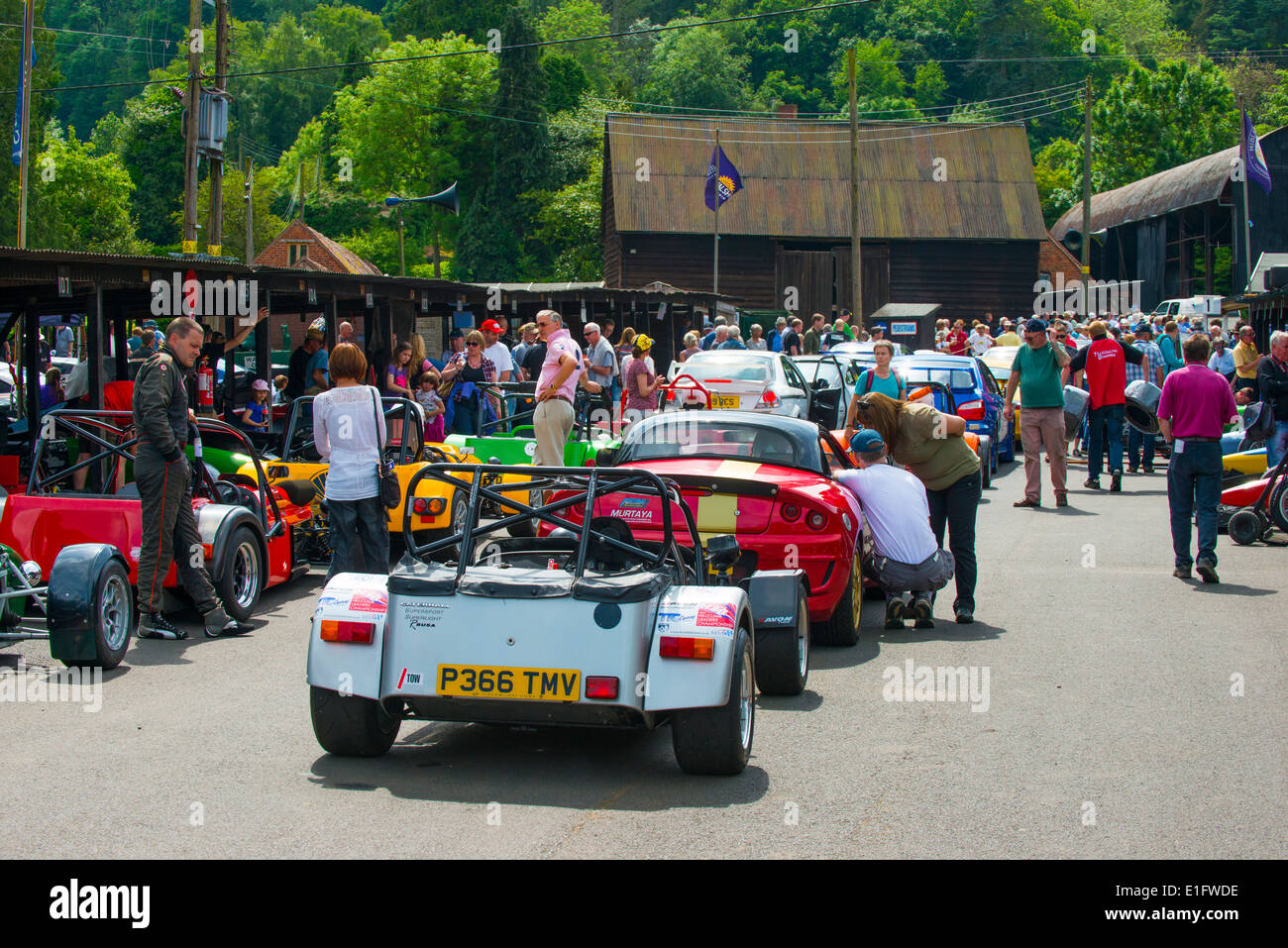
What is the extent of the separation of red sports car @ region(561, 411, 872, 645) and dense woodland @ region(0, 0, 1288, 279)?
4848 centimetres

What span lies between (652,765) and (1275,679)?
4.04 meters

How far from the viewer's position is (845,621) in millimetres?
8828

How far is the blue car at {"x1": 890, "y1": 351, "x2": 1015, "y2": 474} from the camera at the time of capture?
1950 centimetres

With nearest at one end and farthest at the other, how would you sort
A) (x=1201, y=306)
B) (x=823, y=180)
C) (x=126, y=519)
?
(x=126, y=519), (x=1201, y=306), (x=823, y=180)

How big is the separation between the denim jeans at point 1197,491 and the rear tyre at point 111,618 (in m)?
8.15

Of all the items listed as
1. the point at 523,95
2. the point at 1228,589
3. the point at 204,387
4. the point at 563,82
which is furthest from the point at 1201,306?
the point at 563,82

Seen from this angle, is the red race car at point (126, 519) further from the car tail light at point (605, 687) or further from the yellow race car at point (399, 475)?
the car tail light at point (605, 687)

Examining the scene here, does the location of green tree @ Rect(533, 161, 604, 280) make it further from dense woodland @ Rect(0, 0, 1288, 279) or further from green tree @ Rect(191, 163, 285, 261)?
green tree @ Rect(191, 163, 285, 261)

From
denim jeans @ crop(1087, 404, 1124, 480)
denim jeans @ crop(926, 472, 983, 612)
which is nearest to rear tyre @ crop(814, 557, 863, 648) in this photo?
denim jeans @ crop(926, 472, 983, 612)

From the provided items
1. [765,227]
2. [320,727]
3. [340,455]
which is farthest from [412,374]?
[765,227]

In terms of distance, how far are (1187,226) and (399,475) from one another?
5265 cm

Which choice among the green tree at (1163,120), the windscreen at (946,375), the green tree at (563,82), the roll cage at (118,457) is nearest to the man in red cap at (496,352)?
the windscreen at (946,375)

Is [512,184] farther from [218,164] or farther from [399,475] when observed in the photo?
[399,475]

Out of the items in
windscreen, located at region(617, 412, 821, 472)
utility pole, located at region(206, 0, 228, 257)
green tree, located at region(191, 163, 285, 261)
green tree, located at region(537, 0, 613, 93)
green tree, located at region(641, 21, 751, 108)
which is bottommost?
windscreen, located at region(617, 412, 821, 472)
